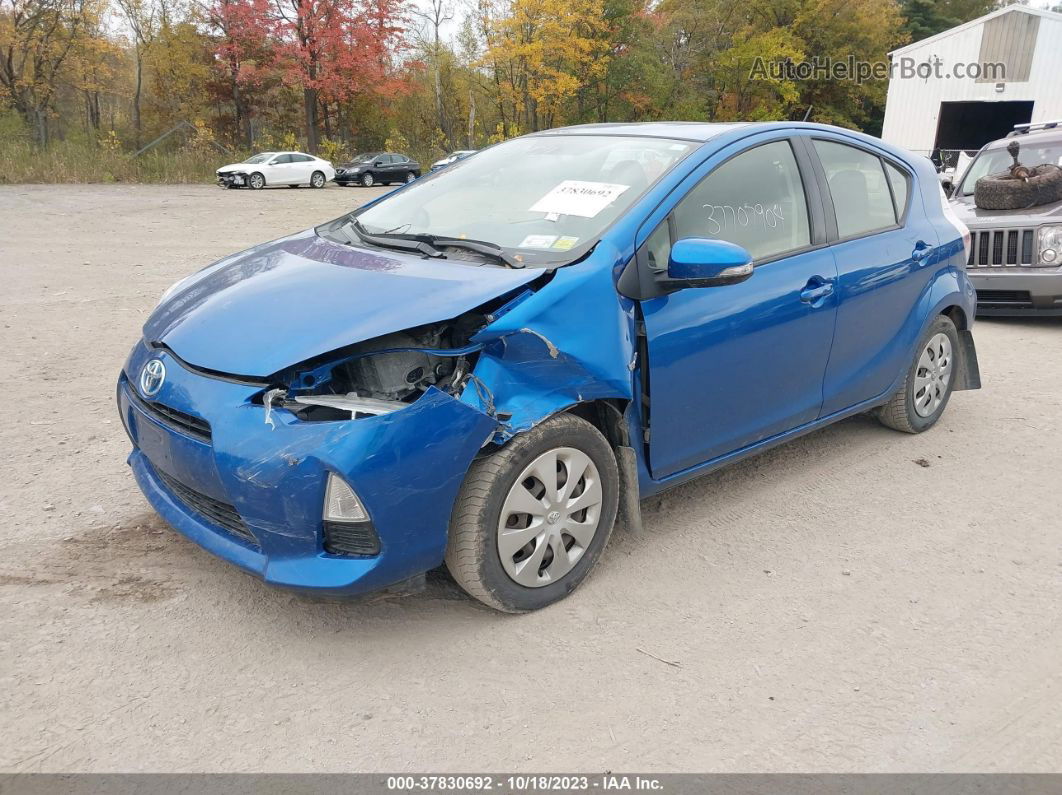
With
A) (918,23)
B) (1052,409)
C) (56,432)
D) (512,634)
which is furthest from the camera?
(918,23)

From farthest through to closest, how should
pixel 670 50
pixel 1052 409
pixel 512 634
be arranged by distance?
pixel 670 50 → pixel 1052 409 → pixel 512 634

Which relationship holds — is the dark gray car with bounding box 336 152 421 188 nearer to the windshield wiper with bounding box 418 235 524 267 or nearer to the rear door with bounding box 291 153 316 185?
the rear door with bounding box 291 153 316 185

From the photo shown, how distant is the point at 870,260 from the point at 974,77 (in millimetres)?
29764

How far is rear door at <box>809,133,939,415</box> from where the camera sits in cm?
412

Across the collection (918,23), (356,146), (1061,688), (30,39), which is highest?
(918,23)

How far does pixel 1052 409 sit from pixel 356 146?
4133 cm

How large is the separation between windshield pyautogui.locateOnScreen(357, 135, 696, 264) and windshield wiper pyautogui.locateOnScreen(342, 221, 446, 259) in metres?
0.05

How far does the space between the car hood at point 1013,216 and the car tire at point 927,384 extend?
329 cm

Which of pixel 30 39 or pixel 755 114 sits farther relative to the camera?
pixel 755 114

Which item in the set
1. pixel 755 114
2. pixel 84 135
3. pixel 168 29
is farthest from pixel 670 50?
pixel 84 135

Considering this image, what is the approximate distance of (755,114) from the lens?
47.9 m

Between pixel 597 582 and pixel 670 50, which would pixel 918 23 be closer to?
pixel 670 50

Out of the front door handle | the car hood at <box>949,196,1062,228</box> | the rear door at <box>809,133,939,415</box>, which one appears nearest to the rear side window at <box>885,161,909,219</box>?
the rear door at <box>809,133,939,415</box>

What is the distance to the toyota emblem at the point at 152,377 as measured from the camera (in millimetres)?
3014
